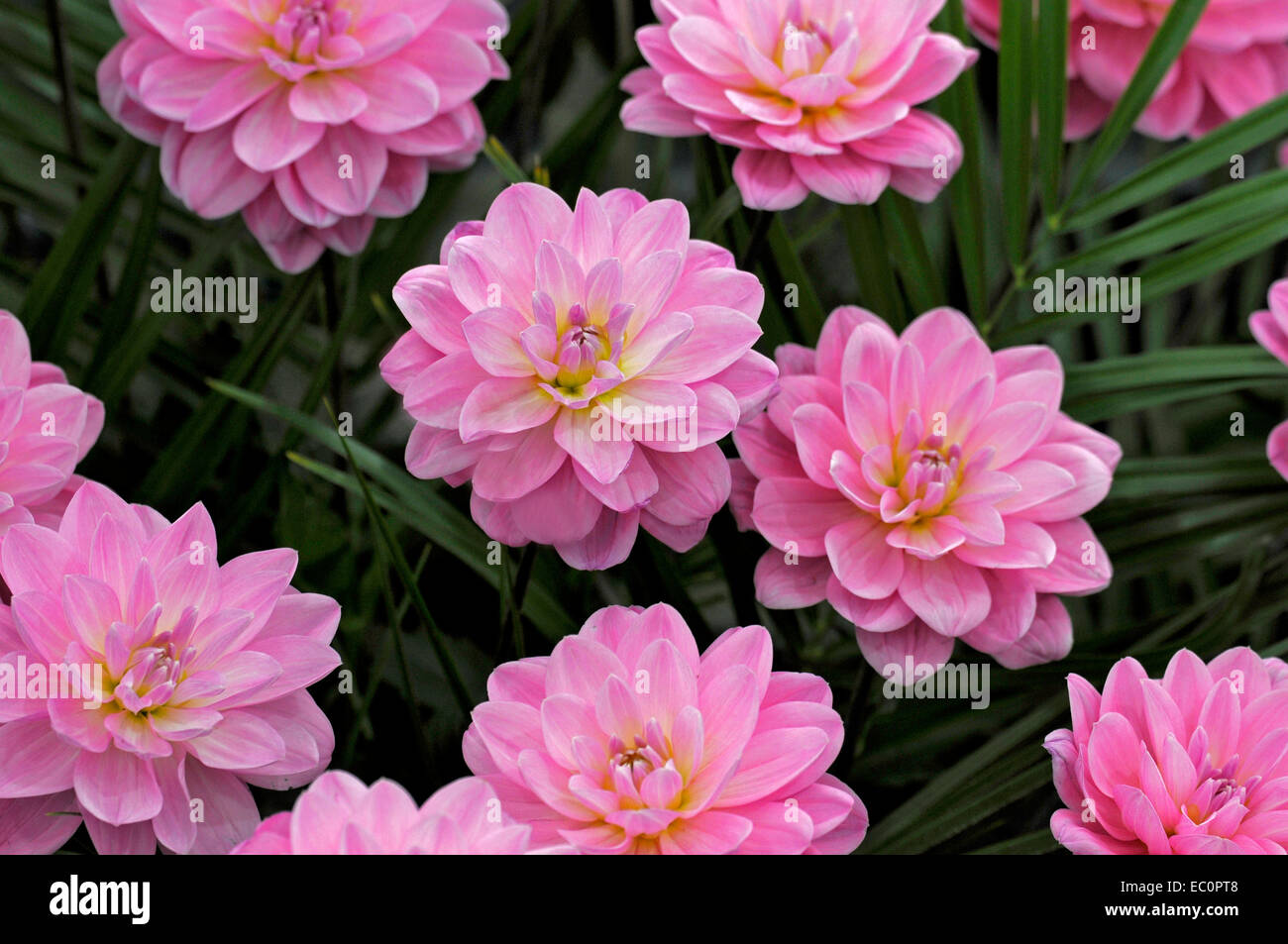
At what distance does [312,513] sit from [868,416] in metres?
0.20

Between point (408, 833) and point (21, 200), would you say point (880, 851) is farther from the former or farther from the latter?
point (21, 200)

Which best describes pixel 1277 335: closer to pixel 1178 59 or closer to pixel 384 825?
pixel 1178 59

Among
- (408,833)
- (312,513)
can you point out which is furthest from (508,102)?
(408,833)

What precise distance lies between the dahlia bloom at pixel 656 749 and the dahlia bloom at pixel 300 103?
6.6 inches

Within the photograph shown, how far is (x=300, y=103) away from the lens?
0.39 meters

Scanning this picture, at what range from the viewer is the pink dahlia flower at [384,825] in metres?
0.25

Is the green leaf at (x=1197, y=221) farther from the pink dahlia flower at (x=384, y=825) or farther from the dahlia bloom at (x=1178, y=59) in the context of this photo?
the pink dahlia flower at (x=384, y=825)

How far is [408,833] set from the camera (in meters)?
0.26

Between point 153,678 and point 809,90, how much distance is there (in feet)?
0.80

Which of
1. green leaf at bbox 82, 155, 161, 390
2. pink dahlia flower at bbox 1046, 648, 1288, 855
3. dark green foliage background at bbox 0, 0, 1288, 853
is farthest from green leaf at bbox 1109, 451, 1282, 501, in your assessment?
green leaf at bbox 82, 155, 161, 390

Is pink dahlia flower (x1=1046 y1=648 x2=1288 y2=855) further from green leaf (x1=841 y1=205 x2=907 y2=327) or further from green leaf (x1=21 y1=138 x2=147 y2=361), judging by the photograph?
green leaf (x1=21 y1=138 x2=147 y2=361)

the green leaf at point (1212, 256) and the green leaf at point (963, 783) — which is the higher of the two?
the green leaf at point (1212, 256)

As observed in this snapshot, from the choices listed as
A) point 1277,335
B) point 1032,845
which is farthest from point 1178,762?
point 1277,335

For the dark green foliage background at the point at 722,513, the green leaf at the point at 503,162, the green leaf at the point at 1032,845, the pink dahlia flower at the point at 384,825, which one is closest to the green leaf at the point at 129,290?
the dark green foliage background at the point at 722,513
